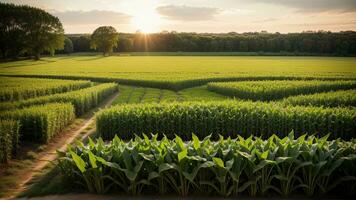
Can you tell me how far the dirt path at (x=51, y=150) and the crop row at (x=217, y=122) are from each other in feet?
4.00

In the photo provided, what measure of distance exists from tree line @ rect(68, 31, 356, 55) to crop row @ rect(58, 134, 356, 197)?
61980 millimetres

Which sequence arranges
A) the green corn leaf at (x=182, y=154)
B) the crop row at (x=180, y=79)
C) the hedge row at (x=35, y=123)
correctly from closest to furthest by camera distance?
the green corn leaf at (x=182, y=154) < the hedge row at (x=35, y=123) < the crop row at (x=180, y=79)

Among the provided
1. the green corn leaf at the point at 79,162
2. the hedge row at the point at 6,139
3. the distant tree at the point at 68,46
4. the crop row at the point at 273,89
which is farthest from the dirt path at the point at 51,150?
the distant tree at the point at 68,46

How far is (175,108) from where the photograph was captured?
512 inches

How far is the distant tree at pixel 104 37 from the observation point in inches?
2756

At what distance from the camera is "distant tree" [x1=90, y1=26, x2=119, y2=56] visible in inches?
2756

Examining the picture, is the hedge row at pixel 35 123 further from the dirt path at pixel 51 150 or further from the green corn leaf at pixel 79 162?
the green corn leaf at pixel 79 162

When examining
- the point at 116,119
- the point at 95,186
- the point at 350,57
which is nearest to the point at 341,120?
the point at 116,119

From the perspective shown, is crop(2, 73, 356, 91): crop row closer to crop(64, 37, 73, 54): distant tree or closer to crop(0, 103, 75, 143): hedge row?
crop(0, 103, 75, 143): hedge row

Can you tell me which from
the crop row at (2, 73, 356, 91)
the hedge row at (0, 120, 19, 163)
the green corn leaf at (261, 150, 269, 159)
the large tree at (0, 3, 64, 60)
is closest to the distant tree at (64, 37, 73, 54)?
the large tree at (0, 3, 64, 60)

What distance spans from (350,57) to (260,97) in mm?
38061

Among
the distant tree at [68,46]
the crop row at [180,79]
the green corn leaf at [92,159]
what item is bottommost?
the crop row at [180,79]

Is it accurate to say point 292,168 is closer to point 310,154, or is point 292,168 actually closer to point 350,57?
point 310,154

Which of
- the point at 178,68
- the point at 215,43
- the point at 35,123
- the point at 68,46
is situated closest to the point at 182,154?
the point at 35,123
